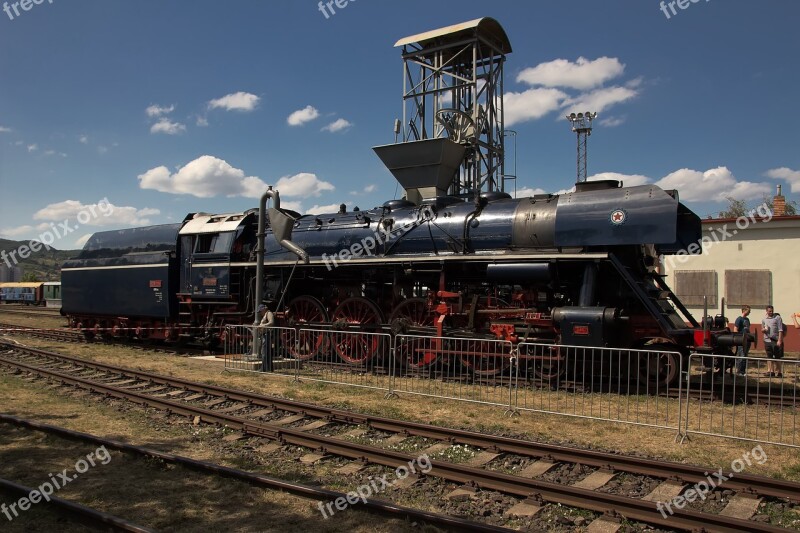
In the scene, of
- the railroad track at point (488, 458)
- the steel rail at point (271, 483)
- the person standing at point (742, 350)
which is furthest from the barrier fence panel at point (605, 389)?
the steel rail at point (271, 483)

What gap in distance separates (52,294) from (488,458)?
5334 centimetres

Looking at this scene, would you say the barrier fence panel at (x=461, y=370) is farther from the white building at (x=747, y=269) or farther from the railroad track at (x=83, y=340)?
the white building at (x=747, y=269)

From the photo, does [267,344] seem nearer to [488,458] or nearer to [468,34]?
[488,458]

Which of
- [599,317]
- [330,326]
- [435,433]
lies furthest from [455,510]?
[330,326]

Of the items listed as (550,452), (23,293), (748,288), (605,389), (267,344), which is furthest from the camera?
(23,293)

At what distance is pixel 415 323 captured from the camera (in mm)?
12406

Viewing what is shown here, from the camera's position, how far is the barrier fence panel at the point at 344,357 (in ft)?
38.1

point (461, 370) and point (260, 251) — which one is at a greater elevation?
point (260, 251)

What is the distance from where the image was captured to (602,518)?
4836mm

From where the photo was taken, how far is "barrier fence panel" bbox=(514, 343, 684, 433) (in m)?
8.23

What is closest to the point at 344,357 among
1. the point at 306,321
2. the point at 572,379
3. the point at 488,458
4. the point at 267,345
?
the point at 306,321

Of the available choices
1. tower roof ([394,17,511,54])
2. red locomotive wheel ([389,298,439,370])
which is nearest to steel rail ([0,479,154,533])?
red locomotive wheel ([389,298,439,370])

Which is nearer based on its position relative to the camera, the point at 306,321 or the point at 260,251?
the point at 260,251

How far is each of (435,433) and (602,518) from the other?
264cm
